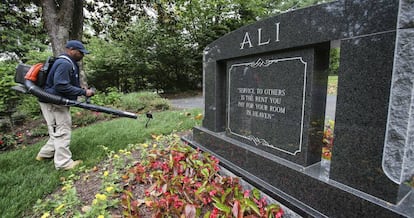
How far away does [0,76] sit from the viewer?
4.13m

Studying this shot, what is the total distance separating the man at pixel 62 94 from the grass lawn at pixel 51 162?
10.3 inches

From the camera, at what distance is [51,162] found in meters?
3.36

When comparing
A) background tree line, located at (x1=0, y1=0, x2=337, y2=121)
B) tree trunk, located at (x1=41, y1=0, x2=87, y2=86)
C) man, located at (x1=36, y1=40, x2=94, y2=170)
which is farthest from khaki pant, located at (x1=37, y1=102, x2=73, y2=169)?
background tree line, located at (x1=0, y1=0, x2=337, y2=121)

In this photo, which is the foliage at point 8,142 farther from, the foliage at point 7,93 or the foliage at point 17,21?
the foliage at point 17,21

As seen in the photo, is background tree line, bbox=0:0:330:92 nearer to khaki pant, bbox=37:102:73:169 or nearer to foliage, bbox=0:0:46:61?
foliage, bbox=0:0:46:61

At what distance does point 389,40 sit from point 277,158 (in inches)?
53.8

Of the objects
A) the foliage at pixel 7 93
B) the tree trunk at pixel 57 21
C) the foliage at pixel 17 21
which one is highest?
the foliage at pixel 17 21

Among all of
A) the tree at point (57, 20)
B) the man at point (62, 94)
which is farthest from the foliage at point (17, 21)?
the man at point (62, 94)

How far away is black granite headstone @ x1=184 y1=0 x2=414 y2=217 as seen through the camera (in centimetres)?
133

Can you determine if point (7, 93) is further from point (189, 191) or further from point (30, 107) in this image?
point (189, 191)

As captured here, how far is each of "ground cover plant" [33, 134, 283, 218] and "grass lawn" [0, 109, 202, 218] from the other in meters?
0.22

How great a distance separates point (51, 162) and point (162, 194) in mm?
2418

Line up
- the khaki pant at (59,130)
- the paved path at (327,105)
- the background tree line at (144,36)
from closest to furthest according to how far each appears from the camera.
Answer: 1. the khaki pant at (59,130)
2. the paved path at (327,105)
3. the background tree line at (144,36)

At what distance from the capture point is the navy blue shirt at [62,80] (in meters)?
2.91
